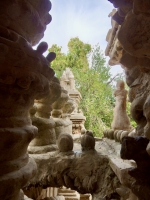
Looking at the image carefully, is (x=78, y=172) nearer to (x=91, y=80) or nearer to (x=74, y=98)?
(x=74, y=98)

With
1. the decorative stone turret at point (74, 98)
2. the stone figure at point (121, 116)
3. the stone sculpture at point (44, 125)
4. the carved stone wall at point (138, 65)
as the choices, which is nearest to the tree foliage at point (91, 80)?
the decorative stone turret at point (74, 98)

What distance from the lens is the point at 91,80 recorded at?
7.93 metres

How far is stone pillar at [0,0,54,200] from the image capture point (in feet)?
2.21

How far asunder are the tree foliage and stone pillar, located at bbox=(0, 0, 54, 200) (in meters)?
6.43

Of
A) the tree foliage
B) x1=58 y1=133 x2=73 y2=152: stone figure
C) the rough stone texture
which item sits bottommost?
the rough stone texture

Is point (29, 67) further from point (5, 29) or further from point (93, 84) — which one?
point (93, 84)

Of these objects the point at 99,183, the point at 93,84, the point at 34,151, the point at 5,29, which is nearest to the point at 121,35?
the point at 5,29

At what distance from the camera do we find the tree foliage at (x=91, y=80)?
7391 mm

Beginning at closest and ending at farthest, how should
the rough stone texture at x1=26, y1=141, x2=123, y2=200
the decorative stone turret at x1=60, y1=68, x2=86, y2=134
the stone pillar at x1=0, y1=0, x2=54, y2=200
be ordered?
the stone pillar at x1=0, y1=0, x2=54, y2=200 → the rough stone texture at x1=26, y1=141, x2=123, y2=200 → the decorative stone turret at x1=60, y1=68, x2=86, y2=134

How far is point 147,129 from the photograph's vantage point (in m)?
0.52

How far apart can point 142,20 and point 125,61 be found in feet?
1.14

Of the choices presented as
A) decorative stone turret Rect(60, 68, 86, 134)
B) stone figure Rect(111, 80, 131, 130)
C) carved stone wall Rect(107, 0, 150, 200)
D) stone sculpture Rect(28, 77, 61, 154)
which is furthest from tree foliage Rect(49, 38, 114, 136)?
carved stone wall Rect(107, 0, 150, 200)

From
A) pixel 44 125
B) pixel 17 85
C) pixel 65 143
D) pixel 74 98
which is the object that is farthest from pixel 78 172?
pixel 74 98

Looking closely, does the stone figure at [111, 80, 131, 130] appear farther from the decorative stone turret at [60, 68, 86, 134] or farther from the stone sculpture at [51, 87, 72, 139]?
the decorative stone turret at [60, 68, 86, 134]
